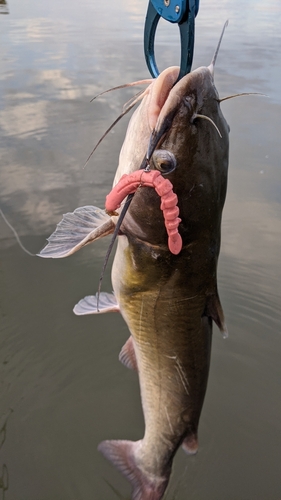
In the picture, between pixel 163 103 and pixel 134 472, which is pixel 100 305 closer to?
pixel 134 472

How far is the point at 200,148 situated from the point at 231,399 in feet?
6.33

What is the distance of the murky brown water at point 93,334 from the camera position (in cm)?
240

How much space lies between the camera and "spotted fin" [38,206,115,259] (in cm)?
161

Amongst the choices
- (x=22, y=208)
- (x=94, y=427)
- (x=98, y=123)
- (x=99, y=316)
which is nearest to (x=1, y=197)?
(x=22, y=208)

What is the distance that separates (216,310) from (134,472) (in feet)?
3.04

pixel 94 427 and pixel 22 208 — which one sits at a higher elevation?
pixel 22 208

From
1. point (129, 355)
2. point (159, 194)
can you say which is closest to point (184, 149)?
point (159, 194)

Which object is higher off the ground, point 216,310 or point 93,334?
point 216,310

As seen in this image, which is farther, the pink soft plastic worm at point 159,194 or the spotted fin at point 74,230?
the spotted fin at point 74,230

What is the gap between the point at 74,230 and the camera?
5.43ft

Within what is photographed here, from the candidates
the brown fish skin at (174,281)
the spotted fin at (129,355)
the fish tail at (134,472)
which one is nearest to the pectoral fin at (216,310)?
the brown fish skin at (174,281)

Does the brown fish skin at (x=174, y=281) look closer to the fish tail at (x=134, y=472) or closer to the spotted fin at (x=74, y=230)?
the fish tail at (x=134, y=472)

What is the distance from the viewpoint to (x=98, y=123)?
Result: 5.22 metres

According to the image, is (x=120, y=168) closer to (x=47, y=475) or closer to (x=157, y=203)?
(x=157, y=203)
